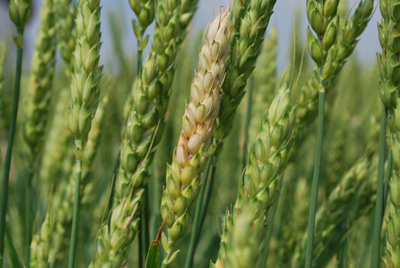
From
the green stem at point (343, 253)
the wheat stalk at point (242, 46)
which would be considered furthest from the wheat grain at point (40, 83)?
the green stem at point (343, 253)

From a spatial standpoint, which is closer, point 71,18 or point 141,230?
point 141,230

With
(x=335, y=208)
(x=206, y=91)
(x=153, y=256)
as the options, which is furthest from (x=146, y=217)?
(x=335, y=208)

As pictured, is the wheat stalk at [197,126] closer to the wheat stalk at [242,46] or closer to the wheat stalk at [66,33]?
the wheat stalk at [242,46]

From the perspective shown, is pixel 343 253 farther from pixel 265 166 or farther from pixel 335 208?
pixel 265 166

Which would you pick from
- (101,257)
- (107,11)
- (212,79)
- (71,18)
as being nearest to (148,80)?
(212,79)

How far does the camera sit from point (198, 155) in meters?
0.52

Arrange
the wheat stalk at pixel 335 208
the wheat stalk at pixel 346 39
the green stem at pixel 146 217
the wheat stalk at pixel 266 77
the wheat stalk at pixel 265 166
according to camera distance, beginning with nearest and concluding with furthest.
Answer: the wheat stalk at pixel 265 166, the wheat stalk at pixel 346 39, the green stem at pixel 146 217, the wheat stalk at pixel 335 208, the wheat stalk at pixel 266 77

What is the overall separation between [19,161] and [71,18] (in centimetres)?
70

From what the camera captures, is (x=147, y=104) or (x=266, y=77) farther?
(x=266, y=77)

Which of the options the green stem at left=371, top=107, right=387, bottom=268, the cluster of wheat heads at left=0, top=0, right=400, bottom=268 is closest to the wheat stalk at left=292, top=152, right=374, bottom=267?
the cluster of wheat heads at left=0, top=0, right=400, bottom=268

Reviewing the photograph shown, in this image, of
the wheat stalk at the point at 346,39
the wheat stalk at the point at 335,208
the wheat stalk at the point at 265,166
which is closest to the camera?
the wheat stalk at the point at 265,166

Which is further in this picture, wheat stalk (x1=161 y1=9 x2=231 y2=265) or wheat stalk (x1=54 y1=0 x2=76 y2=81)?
wheat stalk (x1=54 y1=0 x2=76 y2=81)

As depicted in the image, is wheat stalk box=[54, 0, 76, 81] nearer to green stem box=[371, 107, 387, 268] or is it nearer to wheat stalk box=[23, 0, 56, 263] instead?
wheat stalk box=[23, 0, 56, 263]

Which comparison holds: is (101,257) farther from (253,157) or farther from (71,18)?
(71,18)
